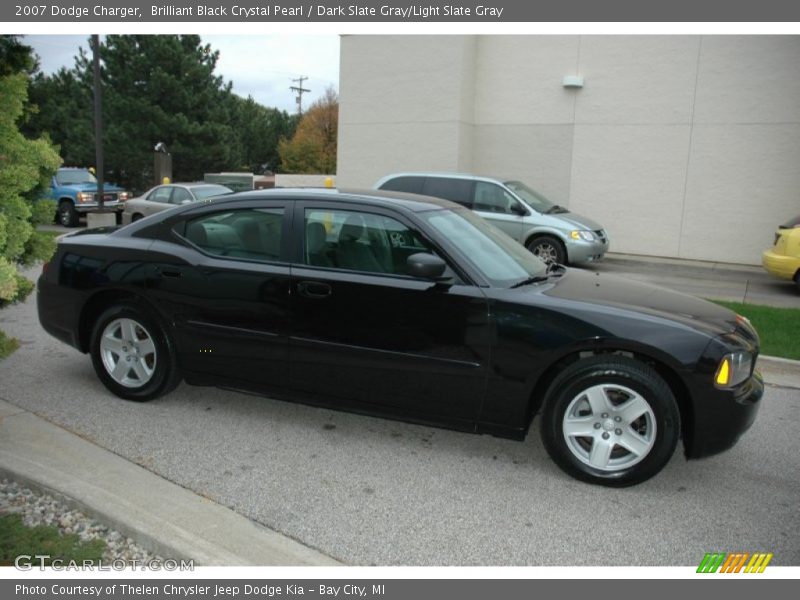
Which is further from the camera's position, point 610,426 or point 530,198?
point 530,198

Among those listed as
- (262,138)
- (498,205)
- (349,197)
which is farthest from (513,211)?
(262,138)

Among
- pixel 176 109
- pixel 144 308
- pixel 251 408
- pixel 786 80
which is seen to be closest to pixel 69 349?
pixel 144 308

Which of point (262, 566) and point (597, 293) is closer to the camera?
point (262, 566)

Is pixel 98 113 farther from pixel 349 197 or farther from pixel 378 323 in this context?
pixel 378 323

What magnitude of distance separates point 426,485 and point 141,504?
1.52 meters

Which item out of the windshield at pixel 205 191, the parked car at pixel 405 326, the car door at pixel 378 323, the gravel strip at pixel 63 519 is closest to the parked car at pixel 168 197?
the windshield at pixel 205 191

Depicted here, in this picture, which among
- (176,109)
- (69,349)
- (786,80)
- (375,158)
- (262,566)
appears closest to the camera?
(262,566)

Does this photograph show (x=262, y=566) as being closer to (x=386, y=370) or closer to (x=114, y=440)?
(x=386, y=370)

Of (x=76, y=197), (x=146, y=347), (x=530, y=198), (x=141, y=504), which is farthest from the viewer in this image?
(x=76, y=197)

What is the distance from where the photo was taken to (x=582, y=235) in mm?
12055

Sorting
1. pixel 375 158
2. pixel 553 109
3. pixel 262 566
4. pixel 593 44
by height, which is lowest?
pixel 262 566

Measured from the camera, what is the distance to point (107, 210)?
18.4 metres

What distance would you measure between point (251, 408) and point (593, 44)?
1353 centimetres

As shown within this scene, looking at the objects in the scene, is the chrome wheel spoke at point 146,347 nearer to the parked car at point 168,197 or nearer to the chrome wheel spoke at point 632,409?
the chrome wheel spoke at point 632,409
